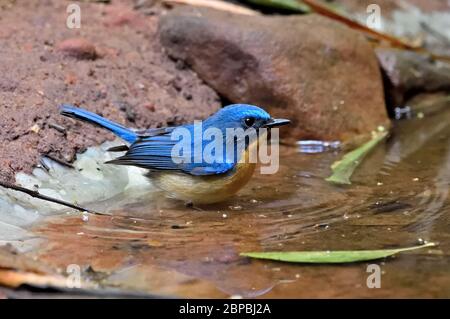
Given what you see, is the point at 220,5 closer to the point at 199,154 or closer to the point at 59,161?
the point at 199,154

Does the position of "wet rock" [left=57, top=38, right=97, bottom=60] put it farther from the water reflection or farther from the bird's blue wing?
the water reflection

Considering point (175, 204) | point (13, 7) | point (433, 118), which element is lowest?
point (175, 204)

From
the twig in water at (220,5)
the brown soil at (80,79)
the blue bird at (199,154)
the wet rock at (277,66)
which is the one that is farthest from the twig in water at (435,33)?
the blue bird at (199,154)

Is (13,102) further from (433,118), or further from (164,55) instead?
(433,118)
